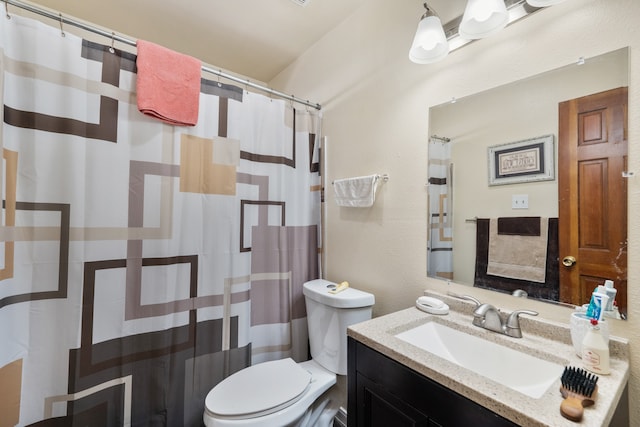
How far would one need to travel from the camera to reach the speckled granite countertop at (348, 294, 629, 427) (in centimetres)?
55

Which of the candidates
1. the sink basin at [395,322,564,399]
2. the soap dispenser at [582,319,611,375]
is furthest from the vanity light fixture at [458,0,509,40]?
the sink basin at [395,322,564,399]

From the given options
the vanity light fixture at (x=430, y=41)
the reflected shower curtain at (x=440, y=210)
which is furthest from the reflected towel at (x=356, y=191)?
the vanity light fixture at (x=430, y=41)

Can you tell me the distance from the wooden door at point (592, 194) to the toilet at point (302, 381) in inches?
31.2

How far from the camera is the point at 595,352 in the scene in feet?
2.24

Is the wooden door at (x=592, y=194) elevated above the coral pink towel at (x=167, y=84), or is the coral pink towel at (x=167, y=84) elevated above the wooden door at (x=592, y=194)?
the coral pink towel at (x=167, y=84)

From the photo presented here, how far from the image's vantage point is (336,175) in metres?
1.72

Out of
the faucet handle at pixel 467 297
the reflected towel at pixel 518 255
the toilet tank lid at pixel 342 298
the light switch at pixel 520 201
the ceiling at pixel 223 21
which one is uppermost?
the ceiling at pixel 223 21

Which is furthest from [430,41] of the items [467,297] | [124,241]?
[124,241]

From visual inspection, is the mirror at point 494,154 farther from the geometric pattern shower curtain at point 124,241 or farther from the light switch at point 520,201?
the geometric pattern shower curtain at point 124,241

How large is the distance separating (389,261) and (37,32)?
179cm

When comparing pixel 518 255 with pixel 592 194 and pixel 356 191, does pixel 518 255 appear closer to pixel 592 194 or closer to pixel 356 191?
pixel 592 194

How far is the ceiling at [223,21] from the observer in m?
1.53

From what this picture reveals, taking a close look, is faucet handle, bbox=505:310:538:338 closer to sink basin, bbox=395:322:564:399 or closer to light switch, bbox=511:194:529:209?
sink basin, bbox=395:322:564:399

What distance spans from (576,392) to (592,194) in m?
0.58
